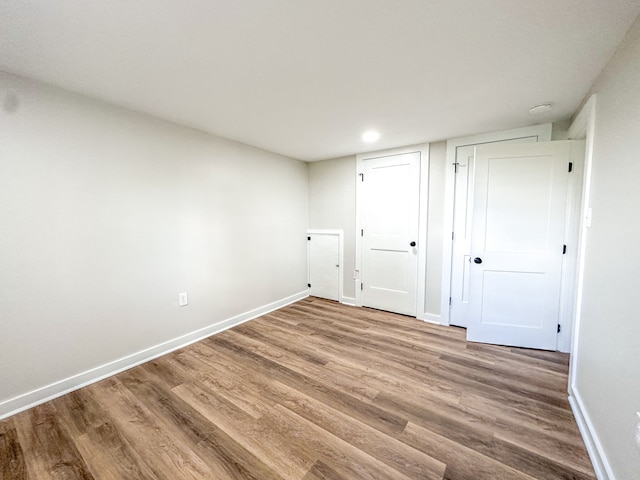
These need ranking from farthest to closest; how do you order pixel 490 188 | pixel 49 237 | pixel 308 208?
pixel 308 208
pixel 490 188
pixel 49 237

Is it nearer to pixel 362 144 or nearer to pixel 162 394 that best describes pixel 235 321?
pixel 162 394

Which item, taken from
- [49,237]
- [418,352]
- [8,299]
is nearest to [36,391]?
[8,299]

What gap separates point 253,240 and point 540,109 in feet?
10.5

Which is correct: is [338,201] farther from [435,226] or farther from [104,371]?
[104,371]

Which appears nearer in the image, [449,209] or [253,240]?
[449,209]

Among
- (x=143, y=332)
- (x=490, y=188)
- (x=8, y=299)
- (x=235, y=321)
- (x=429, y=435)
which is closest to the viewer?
(x=429, y=435)

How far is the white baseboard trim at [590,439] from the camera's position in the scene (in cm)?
119

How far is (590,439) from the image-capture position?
1.37m

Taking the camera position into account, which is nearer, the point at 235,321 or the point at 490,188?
the point at 490,188

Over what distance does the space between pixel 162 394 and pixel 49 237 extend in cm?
139

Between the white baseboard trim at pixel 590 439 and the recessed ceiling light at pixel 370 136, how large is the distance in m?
2.69

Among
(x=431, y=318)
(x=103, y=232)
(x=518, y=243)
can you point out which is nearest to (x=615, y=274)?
(x=518, y=243)

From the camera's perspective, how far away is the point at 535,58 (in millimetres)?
1475

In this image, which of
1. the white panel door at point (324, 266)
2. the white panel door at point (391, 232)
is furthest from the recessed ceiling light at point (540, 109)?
the white panel door at point (324, 266)
